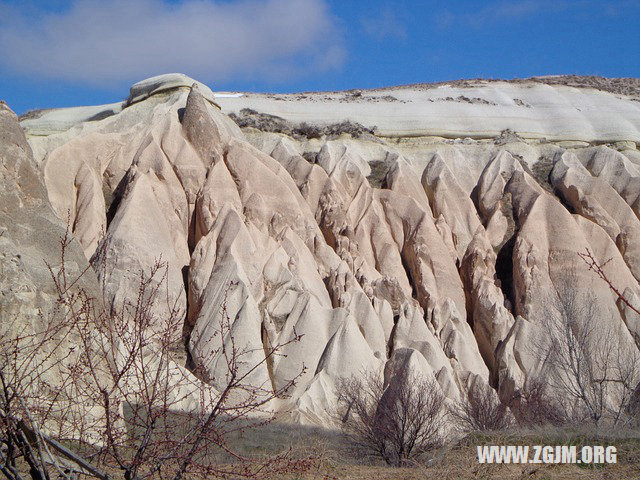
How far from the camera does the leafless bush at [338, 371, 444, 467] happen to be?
1402 cm

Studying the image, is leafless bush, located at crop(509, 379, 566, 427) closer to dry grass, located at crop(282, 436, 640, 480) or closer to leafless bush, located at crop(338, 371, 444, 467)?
leafless bush, located at crop(338, 371, 444, 467)

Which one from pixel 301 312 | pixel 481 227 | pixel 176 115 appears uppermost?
pixel 176 115

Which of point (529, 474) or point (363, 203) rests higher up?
point (363, 203)

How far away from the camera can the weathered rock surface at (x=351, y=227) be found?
19.8 metres

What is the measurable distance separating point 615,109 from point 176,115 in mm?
20062

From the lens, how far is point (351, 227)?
25516mm

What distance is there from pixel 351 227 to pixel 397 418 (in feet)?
38.2

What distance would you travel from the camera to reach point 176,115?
26.7 m

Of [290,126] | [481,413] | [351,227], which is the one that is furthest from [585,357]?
[290,126]

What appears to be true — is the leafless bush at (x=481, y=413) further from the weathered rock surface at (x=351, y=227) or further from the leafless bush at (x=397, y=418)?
the weathered rock surface at (x=351, y=227)

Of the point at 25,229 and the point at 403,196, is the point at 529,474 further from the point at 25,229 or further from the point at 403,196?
the point at 403,196

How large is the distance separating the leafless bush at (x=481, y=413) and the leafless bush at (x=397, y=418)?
21.0 inches

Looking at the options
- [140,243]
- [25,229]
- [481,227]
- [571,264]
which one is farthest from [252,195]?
[25,229]

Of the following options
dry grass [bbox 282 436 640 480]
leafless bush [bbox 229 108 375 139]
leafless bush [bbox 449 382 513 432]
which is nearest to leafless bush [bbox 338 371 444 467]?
leafless bush [bbox 449 382 513 432]
